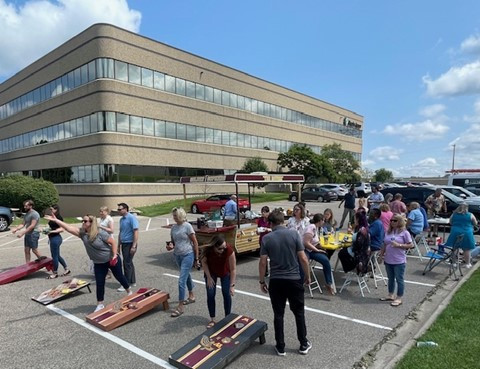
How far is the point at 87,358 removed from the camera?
450 centimetres

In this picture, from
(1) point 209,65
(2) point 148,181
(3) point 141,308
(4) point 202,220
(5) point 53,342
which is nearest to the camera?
(5) point 53,342

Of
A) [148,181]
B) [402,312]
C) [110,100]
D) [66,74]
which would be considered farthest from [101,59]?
[402,312]

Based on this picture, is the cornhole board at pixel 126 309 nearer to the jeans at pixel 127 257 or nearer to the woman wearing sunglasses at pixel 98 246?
the woman wearing sunglasses at pixel 98 246

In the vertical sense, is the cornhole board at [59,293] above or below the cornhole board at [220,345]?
below

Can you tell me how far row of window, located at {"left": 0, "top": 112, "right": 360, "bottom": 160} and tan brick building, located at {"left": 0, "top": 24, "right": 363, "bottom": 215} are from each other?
93 mm

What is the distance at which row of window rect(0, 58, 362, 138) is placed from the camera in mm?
28734

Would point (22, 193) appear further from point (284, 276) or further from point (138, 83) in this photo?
point (284, 276)

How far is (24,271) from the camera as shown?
8289mm

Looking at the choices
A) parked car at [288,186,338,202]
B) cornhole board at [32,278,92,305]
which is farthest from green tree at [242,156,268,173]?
cornhole board at [32,278,92,305]

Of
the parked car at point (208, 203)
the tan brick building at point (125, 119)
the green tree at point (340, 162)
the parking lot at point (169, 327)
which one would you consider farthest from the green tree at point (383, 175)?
the parking lot at point (169, 327)

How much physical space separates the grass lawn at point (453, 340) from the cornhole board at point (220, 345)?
1.85m

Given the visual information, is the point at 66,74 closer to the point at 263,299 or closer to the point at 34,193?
the point at 34,193

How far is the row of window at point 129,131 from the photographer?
2867cm

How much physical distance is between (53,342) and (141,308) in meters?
1.33
